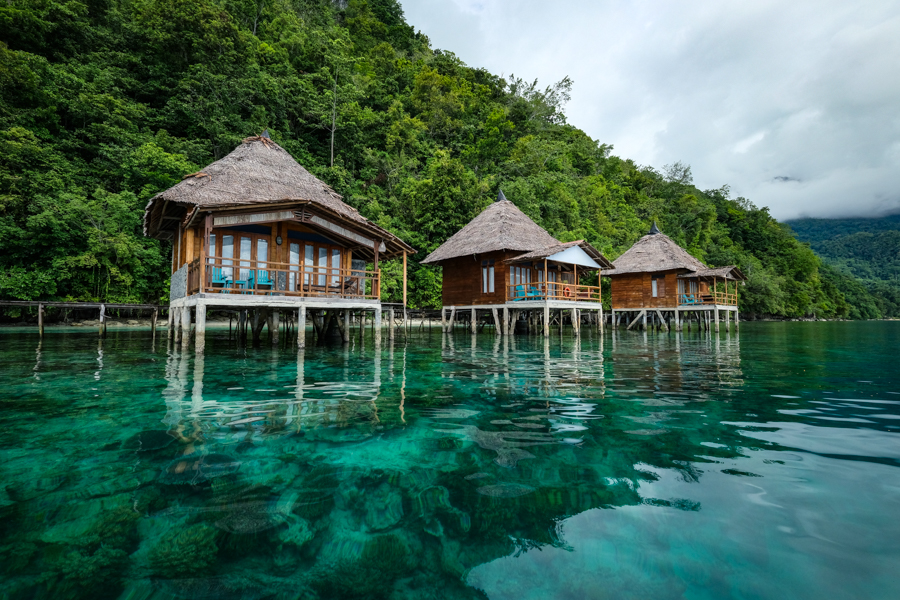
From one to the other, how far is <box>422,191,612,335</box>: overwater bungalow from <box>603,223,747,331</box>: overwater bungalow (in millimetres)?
5600

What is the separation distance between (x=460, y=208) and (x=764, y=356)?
21.7 m

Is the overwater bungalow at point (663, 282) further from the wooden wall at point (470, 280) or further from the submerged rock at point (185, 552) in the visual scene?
the submerged rock at point (185, 552)

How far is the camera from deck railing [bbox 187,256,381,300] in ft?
38.5

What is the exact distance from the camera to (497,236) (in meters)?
21.1

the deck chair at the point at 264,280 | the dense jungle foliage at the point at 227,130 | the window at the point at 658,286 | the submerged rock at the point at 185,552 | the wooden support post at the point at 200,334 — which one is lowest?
the submerged rock at the point at 185,552

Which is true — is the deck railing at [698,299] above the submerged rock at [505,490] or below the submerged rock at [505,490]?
above

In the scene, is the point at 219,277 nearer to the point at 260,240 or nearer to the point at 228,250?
the point at 228,250

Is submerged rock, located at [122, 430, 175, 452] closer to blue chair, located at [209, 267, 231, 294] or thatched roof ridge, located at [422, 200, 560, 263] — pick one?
blue chair, located at [209, 267, 231, 294]

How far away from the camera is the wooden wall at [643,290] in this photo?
27.2 meters

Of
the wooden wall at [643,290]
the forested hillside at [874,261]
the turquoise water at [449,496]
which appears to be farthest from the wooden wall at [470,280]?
the forested hillside at [874,261]

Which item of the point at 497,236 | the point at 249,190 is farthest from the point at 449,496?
the point at 497,236

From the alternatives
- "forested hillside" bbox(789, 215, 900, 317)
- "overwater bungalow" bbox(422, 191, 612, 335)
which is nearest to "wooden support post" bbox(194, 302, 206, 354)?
"overwater bungalow" bbox(422, 191, 612, 335)

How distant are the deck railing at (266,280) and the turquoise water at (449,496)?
6297mm

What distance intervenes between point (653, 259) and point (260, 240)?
23794 millimetres
